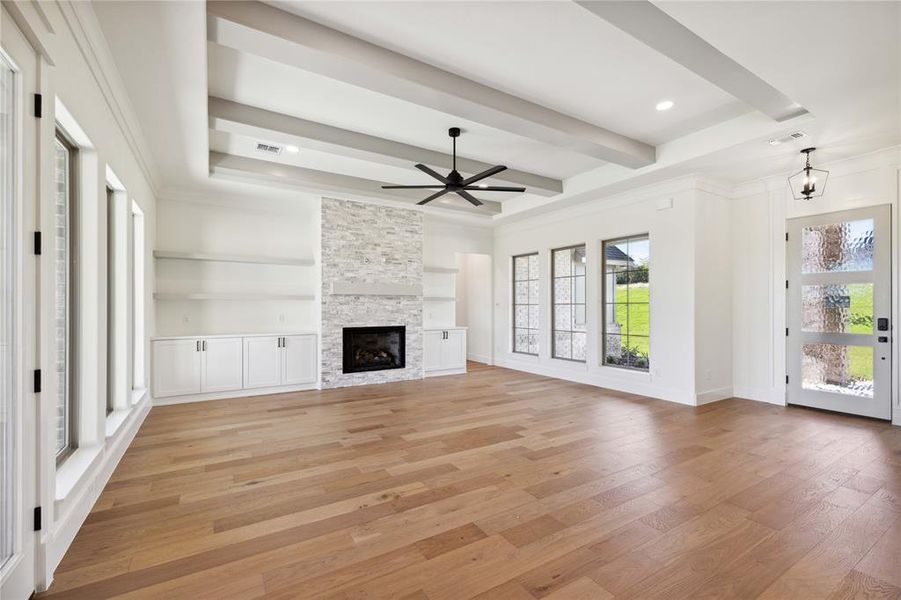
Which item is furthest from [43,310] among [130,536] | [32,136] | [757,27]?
[757,27]

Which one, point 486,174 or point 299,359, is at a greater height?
point 486,174

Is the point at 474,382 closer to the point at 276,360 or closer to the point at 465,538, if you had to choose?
the point at 276,360

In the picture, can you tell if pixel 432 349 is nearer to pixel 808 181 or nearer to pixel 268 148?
pixel 268 148

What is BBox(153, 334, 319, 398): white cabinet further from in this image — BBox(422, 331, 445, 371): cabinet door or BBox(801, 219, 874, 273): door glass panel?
BBox(801, 219, 874, 273): door glass panel

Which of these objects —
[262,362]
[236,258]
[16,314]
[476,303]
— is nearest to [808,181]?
[476,303]

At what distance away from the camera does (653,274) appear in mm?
5945

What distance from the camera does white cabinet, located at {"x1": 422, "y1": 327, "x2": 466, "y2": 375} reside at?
7.65m

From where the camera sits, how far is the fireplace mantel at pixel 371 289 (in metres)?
6.62

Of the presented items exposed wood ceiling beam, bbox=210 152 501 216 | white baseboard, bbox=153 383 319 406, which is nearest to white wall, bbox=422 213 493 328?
exposed wood ceiling beam, bbox=210 152 501 216

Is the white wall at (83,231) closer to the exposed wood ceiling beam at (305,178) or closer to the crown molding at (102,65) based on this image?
the crown molding at (102,65)

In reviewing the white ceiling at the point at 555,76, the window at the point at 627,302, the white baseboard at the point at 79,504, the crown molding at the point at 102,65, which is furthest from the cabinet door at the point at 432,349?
the crown molding at the point at 102,65

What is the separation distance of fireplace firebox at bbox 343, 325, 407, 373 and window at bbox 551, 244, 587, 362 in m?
2.71

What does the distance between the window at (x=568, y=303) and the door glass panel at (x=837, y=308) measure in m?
2.86

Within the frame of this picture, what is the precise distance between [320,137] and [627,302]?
4.75 meters
